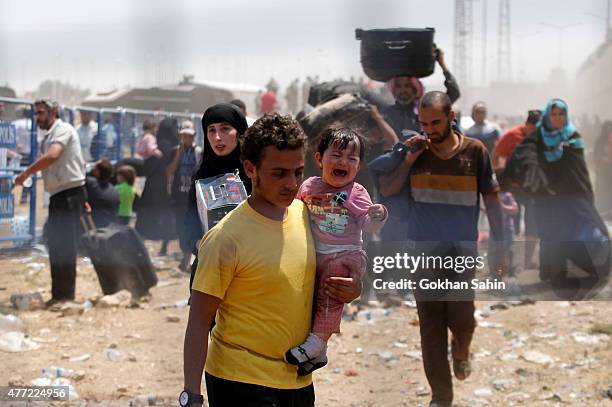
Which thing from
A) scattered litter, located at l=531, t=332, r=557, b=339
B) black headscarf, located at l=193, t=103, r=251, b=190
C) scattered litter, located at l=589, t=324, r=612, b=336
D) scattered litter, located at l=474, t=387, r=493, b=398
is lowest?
scattered litter, located at l=474, t=387, r=493, b=398

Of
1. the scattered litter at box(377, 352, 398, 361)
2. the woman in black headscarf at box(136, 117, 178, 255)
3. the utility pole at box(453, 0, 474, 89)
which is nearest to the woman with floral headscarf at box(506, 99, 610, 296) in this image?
the utility pole at box(453, 0, 474, 89)

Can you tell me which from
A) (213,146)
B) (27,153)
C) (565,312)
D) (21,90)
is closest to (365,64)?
(213,146)

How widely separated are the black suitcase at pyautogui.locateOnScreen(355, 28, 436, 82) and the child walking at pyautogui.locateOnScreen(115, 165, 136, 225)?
4876 mm

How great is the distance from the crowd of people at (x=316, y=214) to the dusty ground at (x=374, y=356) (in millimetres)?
471

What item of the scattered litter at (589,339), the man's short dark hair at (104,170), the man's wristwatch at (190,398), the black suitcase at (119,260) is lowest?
the scattered litter at (589,339)

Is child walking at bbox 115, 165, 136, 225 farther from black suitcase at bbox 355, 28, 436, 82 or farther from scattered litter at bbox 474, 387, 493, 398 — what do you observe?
scattered litter at bbox 474, 387, 493, 398

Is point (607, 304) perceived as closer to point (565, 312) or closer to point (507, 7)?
point (565, 312)

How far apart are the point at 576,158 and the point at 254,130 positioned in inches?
159

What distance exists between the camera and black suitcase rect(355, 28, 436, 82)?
4.98 metres

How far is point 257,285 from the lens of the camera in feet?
8.98

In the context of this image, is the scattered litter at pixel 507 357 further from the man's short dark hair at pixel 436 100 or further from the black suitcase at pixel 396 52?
the man's short dark hair at pixel 436 100

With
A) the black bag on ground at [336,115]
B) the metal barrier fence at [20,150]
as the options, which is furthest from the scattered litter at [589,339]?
the metal barrier fence at [20,150]

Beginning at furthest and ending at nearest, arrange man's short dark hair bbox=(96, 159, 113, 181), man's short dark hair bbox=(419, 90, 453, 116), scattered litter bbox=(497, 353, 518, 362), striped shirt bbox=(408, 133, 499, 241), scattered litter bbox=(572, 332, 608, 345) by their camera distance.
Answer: man's short dark hair bbox=(96, 159, 113, 181), scattered litter bbox=(572, 332, 608, 345), scattered litter bbox=(497, 353, 518, 362), striped shirt bbox=(408, 133, 499, 241), man's short dark hair bbox=(419, 90, 453, 116)

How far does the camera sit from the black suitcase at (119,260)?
734 cm
